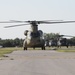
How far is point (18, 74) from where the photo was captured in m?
15.6

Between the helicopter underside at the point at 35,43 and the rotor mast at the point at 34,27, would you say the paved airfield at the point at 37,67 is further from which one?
the rotor mast at the point at 34,27

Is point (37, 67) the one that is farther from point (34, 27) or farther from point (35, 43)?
point (34, 27)

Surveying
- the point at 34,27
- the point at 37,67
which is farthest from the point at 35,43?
the point at 37,67

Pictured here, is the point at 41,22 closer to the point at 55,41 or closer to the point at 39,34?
the point at 39,34

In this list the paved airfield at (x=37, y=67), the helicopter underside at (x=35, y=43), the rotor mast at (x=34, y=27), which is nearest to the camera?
the paved airfield at (x=37, y=67)

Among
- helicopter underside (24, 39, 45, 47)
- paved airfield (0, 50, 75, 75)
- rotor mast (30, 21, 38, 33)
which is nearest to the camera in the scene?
paved airfield (0, 50, 75, 75)

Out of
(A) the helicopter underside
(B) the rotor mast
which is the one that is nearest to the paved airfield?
(A) the helicopter underside

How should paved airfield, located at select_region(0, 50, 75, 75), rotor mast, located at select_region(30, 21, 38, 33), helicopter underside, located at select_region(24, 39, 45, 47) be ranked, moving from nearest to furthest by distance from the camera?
1. paved airfield, located at select_region(0, 50, 75, 75)
2. helicopter underside, located at select_region(24, 39, 45, 47)
3. rotor mast, located at select_region(30, 21, 38, 33)

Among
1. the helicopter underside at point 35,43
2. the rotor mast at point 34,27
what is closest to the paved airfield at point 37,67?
the helicopter underside at point 35,43

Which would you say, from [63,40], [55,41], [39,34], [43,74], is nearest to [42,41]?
[39,34]

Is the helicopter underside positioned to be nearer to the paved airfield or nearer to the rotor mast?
the rotor mast

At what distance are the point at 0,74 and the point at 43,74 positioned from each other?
190cm

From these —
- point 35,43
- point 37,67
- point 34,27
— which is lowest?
point 37,67

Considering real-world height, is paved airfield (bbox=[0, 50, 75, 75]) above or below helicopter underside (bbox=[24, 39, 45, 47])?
below
